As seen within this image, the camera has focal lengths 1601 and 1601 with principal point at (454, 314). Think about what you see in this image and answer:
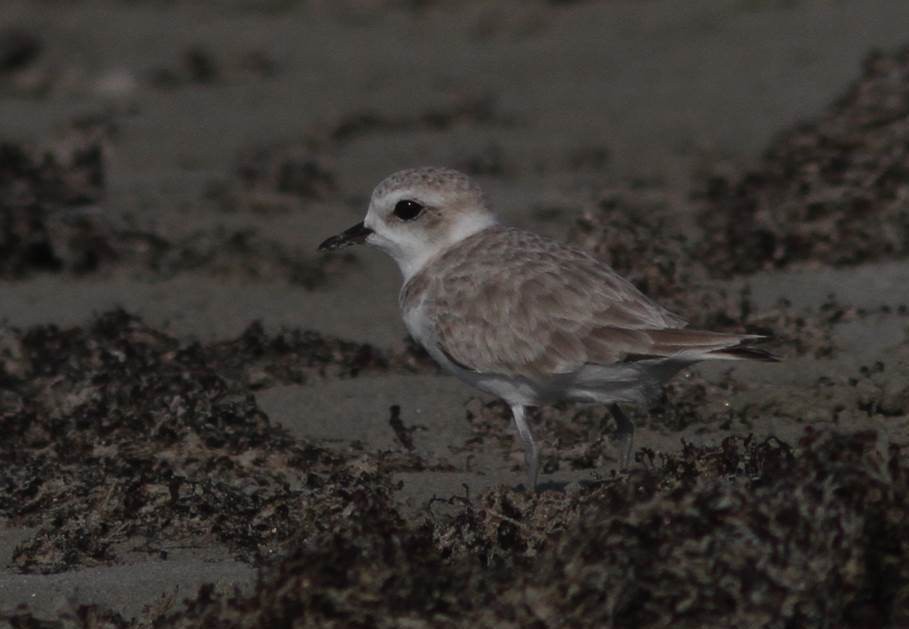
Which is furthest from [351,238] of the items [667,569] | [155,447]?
[667,569]

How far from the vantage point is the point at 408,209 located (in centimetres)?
546

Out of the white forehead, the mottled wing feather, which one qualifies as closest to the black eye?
the white forehead

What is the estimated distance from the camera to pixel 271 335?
22.2ft

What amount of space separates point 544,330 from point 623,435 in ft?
1.44

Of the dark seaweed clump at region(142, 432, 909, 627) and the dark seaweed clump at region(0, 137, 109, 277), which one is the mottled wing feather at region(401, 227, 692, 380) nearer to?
the dark seaweed clump at region(142, 432, 909, 627)

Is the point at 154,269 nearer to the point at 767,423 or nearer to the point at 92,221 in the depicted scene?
the point at 92,221

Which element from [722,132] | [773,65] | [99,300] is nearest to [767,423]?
[99,300]

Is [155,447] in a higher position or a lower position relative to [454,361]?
lower

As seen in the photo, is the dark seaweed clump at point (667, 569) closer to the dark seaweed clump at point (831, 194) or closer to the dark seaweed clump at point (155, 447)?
the dark seaweed clump at point (155, 447)

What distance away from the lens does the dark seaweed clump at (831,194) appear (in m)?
7.24

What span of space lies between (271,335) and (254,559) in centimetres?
249

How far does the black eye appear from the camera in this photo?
5449mm

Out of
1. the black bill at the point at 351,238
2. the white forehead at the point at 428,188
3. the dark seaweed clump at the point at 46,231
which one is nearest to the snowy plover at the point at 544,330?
the white forehead at the point at 428,188

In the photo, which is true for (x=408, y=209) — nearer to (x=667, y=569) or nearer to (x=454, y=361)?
(x=454, y=361)
